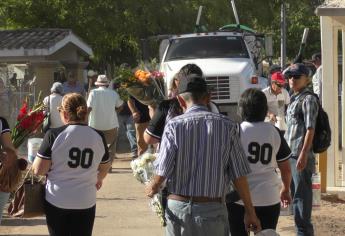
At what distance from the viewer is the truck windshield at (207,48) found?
18.7m

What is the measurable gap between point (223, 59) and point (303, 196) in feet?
34.7

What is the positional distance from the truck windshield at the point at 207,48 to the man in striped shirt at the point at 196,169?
Answer: 13.5 metres

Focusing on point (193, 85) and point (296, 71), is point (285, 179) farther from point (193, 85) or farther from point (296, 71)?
point (296, 71)

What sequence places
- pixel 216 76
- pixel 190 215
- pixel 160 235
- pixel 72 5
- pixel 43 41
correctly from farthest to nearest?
pixel 72 5 → pixel 43 41 → pixel 216 76 → pixel 160 235 → pixel 190 215

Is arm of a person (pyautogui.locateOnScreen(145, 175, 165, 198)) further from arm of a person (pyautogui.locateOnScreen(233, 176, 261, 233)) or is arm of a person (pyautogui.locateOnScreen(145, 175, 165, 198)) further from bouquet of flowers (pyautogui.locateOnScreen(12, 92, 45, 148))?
bouquet of flowers (pyautogui.locateOnScreen(12, 92, 45, 148))

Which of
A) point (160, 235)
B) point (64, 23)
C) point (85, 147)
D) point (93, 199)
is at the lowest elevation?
point (160, 235)

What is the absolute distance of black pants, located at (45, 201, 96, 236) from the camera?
637 cm

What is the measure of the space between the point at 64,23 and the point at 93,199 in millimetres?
19849

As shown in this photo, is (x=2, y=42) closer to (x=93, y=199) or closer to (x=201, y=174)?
(x=93, y=199)

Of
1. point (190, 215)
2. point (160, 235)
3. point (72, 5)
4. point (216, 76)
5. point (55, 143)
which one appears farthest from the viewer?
point (72, 5)

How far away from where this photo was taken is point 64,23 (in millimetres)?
→ 25859

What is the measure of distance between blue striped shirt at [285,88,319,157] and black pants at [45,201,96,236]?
7.83 feet

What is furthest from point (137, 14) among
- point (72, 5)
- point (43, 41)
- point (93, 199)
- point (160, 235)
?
point (93, 199)

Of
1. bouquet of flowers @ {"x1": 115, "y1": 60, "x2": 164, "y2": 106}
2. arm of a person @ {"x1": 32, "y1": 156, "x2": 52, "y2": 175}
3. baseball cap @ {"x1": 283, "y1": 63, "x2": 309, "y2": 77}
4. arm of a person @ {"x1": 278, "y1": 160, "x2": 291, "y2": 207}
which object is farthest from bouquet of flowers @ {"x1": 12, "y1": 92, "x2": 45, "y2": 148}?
arm of a person @ {"x1": 278, "y1": 160, "x2": 291, "y2": 207}
